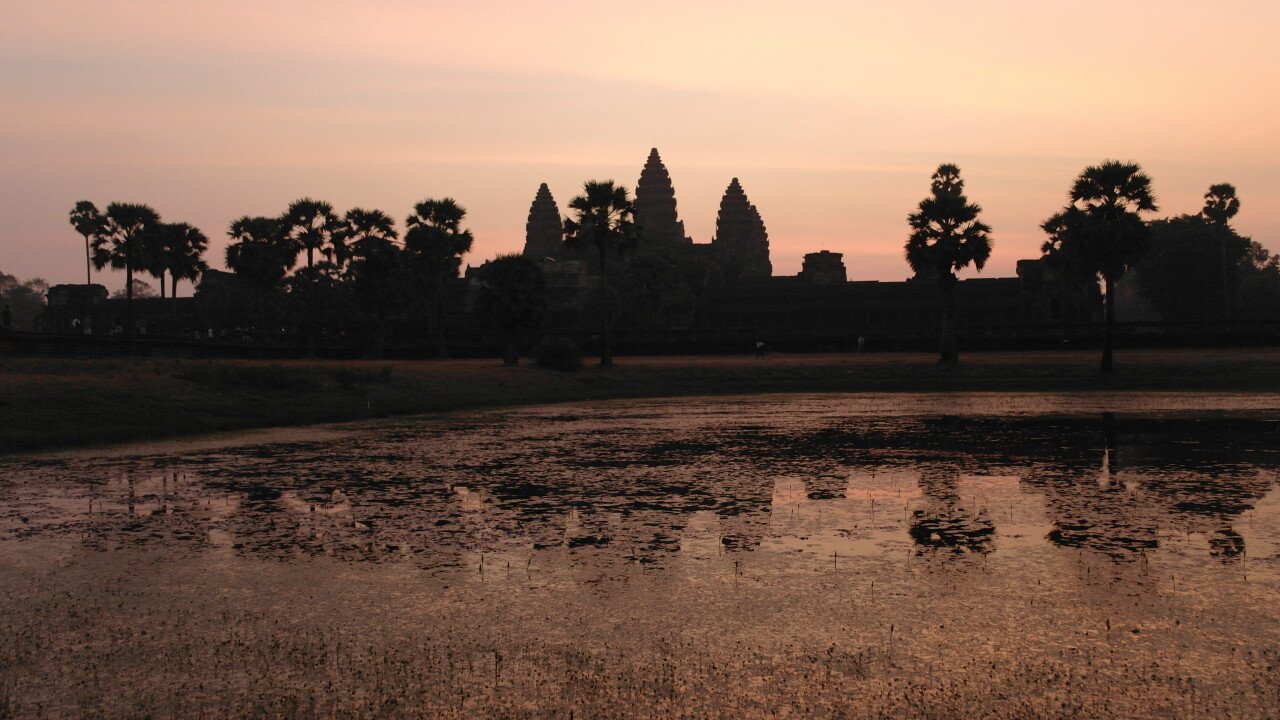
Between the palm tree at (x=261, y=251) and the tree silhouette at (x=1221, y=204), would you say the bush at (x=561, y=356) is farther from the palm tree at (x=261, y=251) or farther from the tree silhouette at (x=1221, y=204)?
the tree silhouette at (x=1221, y=204)

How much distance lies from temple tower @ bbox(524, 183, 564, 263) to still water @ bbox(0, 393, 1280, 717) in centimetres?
11761

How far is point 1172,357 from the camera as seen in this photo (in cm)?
5241

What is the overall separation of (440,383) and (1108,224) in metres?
30.3

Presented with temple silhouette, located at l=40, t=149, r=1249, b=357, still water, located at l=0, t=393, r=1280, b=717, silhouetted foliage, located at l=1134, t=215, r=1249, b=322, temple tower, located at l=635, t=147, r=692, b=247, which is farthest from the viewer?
temple tower, located at l=635, t=147, r=692, b=247

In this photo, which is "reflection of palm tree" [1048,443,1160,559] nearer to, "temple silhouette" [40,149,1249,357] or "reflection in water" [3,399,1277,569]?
"reflection in water" [3,399,1277,569]


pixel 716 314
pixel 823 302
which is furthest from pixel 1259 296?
pixel 716 314

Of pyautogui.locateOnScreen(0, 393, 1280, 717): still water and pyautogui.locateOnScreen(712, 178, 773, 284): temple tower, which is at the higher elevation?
pyautogui.locateOnScreen(712, 178, 773, 284): temple tower

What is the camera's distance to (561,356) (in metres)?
55.0

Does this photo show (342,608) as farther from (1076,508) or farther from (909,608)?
(1076,508)

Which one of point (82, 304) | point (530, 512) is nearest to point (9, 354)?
point (530, 512)

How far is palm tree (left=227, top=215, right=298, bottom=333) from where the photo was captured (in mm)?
68812

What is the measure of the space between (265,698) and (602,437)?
17694mm

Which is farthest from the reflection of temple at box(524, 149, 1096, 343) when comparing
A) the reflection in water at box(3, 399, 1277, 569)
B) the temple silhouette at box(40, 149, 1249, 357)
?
the reflection in water at box(3, 399, 1277, 569)

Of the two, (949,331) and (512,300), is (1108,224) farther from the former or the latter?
(512,300)
